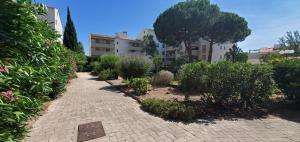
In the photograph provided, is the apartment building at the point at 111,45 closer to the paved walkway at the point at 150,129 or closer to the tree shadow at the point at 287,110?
the tree shadow at the point at 287,110

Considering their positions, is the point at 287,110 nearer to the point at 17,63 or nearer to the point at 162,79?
the point at 162,79

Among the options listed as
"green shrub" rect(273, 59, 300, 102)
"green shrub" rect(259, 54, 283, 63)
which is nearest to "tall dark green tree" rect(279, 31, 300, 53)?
"green shrub" rect(259, 54, 283, 63)

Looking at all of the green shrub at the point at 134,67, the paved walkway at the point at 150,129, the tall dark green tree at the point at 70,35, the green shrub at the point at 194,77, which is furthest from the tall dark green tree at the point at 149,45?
the paved walkway at the point at 150,129

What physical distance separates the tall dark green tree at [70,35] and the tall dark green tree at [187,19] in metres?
13.3

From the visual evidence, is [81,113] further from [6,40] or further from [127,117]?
[6,40]

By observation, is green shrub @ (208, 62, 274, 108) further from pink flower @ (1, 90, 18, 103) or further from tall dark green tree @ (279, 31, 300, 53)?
tall dark green tree @ (279, 31, 300, 53)

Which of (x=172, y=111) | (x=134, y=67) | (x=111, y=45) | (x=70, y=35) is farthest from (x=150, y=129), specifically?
(x=111, y=45)

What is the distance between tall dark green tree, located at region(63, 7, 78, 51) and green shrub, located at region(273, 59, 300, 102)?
25498mm

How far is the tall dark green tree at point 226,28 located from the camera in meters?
28.3

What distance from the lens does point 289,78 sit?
7.30 meters

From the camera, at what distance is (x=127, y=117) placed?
6191 mm

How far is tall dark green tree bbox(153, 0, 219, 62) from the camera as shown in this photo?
26.7 meters

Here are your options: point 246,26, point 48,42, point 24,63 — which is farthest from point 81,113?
point 246,26

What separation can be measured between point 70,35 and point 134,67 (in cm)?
1848
